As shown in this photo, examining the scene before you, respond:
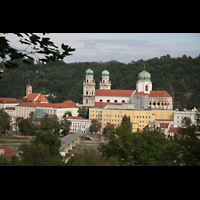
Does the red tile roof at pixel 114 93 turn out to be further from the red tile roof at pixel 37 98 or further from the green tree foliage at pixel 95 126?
the red tile roof at pixel 37 98

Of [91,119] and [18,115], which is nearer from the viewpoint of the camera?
[91,119]

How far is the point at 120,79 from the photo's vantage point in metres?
81.1

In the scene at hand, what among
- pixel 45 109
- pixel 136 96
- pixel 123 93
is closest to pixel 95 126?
pixel 136 96

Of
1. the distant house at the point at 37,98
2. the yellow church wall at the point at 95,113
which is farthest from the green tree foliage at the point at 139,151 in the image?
the distant house at the point at 37,98

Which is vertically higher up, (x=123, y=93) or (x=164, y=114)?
(x=123, y=93)

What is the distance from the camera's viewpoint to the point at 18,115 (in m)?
57.2

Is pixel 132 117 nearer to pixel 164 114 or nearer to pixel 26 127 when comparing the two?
pixel 164 114

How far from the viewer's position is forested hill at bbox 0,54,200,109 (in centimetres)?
7231

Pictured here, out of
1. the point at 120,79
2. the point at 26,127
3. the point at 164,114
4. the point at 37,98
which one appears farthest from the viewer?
the point at 120,79

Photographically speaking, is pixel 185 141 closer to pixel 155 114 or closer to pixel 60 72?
pixel 155 114

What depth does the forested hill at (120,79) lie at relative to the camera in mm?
72312

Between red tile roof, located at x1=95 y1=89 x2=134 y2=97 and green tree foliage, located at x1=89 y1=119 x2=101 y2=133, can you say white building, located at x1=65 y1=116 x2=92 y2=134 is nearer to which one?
green tree foliage, located at x1=89 y1=119 x2=101 y2=133
